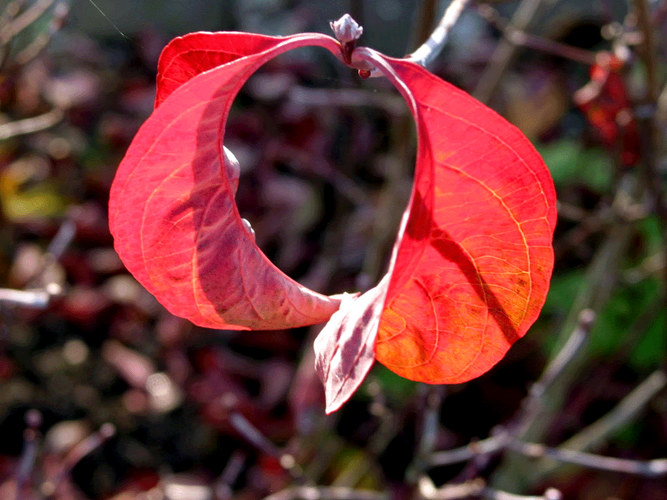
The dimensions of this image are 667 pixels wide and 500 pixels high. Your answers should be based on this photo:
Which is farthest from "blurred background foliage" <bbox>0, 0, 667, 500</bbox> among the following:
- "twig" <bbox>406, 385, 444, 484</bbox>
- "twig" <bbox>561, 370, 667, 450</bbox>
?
"twig" <bbox>406, 385, 444, 484</bbox>

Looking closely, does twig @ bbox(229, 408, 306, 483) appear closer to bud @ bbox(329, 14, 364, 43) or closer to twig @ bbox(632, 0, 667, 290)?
bud @ bbox(329, 14, 364, 43)

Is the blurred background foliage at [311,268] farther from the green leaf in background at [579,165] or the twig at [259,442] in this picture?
the twig at [259,442]

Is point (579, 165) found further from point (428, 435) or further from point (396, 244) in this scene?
point (396, 244)

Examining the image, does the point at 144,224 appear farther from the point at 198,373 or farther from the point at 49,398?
the point at 49,398

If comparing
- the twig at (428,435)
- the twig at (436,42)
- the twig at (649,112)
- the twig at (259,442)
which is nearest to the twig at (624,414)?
the twig at (649,112)

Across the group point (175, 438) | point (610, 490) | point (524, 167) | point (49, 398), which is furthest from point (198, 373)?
point (524, 167)

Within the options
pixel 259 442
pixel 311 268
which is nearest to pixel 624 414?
pixel 259 442
